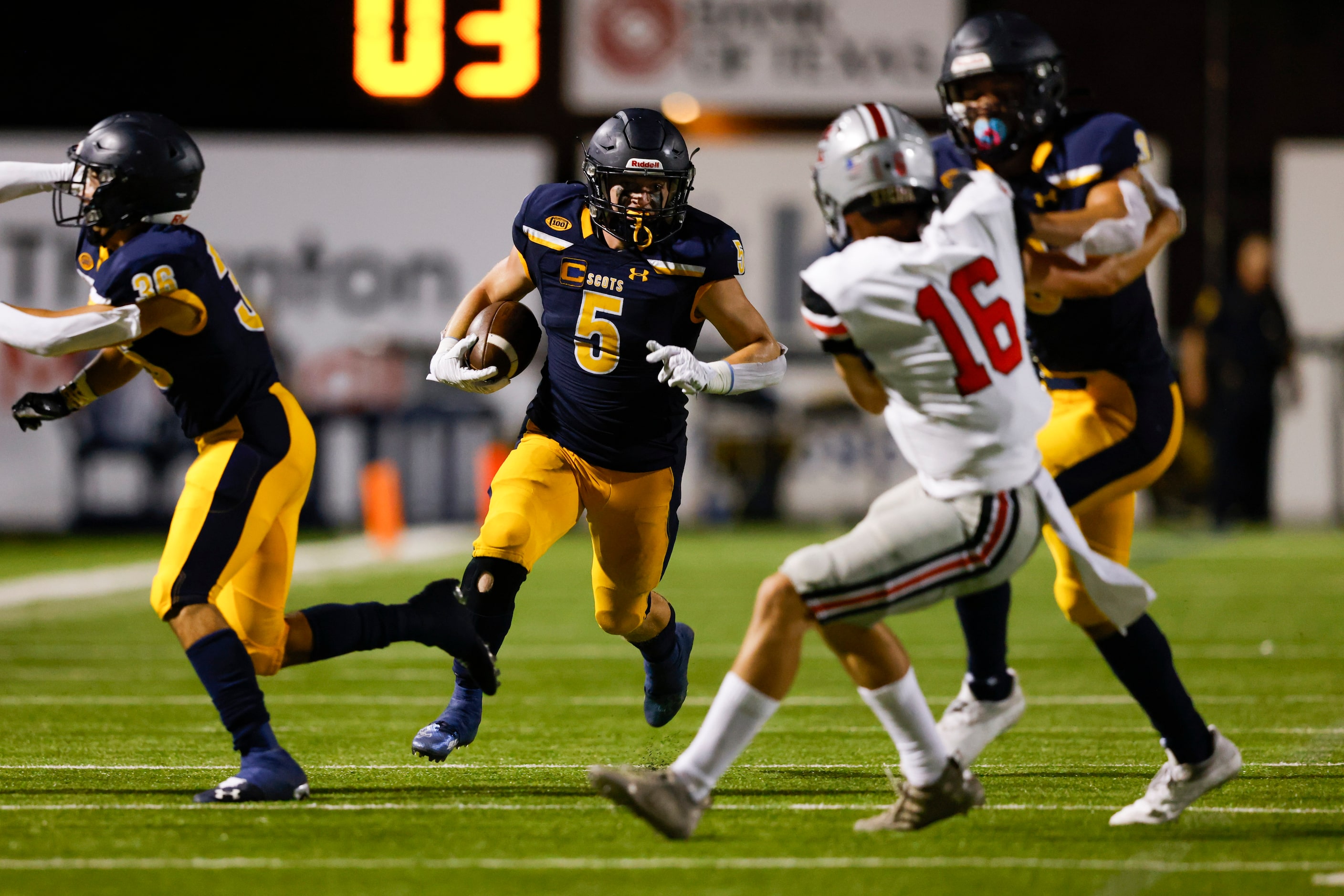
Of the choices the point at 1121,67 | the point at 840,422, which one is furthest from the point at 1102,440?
the point at 1121,67

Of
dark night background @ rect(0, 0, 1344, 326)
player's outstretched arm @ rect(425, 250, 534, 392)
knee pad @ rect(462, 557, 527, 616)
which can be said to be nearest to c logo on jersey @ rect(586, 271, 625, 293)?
player's outstretched arm @ rect(425, 250, 534, 392)

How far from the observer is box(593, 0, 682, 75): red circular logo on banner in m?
13.8

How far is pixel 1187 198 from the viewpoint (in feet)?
49.2

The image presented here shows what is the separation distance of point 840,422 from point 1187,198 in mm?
3852

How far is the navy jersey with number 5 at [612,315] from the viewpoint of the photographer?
450 cm

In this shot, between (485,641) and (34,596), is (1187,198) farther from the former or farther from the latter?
(485,641)

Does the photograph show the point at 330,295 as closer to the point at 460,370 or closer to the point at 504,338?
the point at 504,338

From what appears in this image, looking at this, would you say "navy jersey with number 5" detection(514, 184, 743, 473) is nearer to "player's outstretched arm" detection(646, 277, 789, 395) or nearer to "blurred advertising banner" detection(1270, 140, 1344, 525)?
"player's outstretched arm" detection(646, 277, 789, 395)

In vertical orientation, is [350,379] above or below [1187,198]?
below

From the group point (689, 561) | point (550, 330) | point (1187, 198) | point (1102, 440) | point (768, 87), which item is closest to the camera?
point (1102, 440)

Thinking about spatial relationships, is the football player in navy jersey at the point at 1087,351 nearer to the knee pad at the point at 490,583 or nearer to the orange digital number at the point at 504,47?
the knee pad at the point at 490,583

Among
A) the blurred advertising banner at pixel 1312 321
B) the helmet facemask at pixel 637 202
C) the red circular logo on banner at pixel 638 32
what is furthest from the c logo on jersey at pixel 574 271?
the blurred advertising banner at pixel 1312 321

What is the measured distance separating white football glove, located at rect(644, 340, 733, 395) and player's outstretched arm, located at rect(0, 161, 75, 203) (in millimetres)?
1572

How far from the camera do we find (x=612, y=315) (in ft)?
14.8
